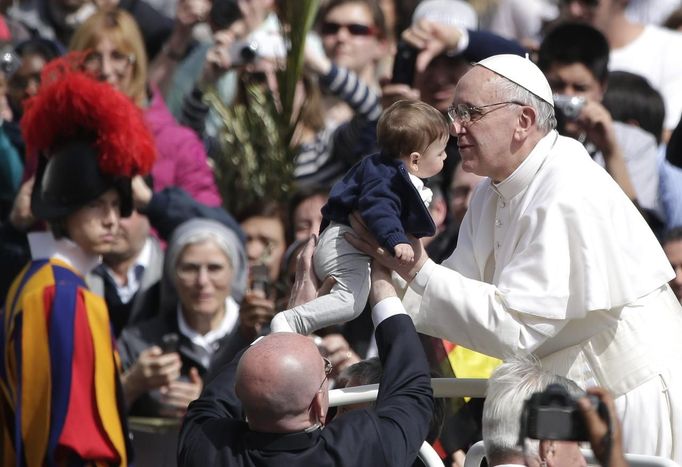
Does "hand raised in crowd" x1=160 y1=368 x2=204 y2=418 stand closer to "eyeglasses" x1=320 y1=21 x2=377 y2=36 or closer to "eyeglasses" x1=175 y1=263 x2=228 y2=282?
"eyeglasses" x1=175 y1=263 x2=228 y2=282

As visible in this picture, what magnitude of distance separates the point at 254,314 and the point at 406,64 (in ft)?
6.14

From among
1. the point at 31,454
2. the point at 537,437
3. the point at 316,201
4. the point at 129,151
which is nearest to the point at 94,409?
the point at 31,454

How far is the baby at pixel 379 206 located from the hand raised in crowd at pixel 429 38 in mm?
2978

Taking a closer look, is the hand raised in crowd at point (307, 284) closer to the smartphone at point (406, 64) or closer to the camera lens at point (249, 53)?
the smartphone at point (406, 64)

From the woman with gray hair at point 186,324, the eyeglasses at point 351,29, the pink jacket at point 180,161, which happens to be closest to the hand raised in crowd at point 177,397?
the woman with gray hair at point 186,324

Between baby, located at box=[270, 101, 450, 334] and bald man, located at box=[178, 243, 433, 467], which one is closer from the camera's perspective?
bald man, located at box=[178, 243, 433, 467]

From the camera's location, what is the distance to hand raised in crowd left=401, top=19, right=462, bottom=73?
766cm

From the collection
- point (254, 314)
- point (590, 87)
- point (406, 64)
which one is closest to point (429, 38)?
point (406, 64)

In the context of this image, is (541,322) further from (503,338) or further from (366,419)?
(366,419)

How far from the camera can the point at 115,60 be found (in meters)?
8.36

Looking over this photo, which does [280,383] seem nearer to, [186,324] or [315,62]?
[186,324]

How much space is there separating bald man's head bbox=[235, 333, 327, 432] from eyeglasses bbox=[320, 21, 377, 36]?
4.94 m

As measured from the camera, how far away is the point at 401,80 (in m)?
7.74

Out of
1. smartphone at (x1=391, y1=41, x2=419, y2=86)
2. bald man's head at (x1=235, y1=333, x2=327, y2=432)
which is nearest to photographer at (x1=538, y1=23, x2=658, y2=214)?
smartphone at (x1=391, y1=41, x2=419, y2=86)
